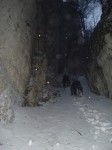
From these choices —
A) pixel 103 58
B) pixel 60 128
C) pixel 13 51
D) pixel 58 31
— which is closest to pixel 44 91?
pixel 103 58

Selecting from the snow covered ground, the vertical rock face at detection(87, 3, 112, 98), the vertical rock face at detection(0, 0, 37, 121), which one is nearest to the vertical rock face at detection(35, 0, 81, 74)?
the vertical rock face at detection(87, 3, 112, 98)

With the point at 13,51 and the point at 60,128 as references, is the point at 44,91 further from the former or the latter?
the point at 60,128

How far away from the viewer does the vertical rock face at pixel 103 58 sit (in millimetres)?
18562

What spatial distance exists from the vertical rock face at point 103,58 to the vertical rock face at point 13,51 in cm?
506

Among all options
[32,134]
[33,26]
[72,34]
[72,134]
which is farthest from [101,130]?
[72,34]

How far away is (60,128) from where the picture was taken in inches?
472

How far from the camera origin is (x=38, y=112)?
48.4 ft

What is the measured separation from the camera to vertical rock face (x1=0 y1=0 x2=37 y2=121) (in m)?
12.4

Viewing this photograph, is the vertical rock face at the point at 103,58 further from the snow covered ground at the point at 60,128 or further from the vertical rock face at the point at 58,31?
the vertical rock face at the point at 58,31

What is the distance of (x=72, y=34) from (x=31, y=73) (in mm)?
16060

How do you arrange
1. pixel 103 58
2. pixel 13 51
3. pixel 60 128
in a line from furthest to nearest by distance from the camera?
pixel 103 58, pixel 13 51, pixel 60 128

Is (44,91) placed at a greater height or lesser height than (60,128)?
greater

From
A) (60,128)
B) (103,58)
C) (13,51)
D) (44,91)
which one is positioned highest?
(103,58)

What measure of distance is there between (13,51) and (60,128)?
476 cm
